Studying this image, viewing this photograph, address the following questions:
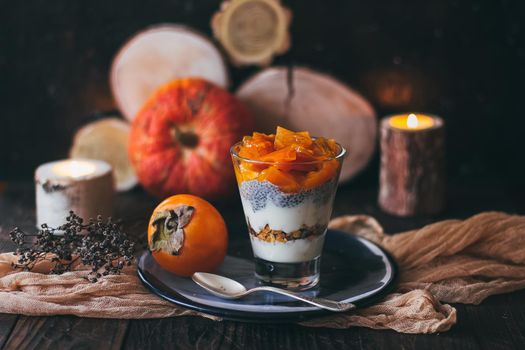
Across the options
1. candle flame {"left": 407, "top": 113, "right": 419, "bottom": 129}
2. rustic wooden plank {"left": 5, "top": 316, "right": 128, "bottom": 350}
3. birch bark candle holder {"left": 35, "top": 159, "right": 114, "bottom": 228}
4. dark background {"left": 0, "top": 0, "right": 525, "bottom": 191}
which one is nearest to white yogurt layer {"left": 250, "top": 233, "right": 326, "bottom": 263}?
rustic wooden plank {"left": 5, "top": 316, "right": 128, "bottom": 350}

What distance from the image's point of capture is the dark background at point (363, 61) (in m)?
1.83

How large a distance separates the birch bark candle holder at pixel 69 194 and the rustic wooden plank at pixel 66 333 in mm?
376

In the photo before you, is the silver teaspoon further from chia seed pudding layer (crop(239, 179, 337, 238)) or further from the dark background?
the dark background

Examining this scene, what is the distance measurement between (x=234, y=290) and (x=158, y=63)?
817 mm

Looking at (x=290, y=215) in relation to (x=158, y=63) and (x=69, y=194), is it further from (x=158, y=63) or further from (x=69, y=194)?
(x=158, y=63)

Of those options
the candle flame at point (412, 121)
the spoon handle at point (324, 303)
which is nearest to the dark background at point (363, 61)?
the candle flame at point (412, 121)

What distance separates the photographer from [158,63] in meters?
1.89

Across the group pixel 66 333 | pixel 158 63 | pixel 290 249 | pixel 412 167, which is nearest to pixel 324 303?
pixel 290 249

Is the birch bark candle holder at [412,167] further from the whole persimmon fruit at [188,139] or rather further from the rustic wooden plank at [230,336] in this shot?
the rustic wooden plank at [230,336]

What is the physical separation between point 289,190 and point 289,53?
74 centimetres

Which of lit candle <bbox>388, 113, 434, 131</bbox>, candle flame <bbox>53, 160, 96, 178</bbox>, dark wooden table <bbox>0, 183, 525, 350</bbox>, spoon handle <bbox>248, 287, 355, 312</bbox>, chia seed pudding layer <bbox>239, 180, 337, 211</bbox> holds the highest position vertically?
chia seed pudding layer <bbox>239, 180, 337, 211</bbox>

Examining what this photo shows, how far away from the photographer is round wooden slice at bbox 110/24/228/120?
6.09 feet

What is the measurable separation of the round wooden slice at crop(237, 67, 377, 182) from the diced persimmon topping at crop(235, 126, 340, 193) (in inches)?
26.0

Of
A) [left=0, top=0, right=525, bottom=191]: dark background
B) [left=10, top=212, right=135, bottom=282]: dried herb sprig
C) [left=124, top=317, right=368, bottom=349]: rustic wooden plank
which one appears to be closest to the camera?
[left=124, top=317, right=368, bottom=349]: rustic wooden plank
